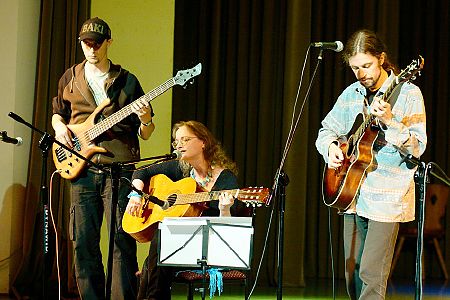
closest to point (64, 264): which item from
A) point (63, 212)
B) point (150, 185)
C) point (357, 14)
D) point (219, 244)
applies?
point (63, 212)

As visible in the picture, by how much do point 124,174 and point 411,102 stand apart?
72.5 inches

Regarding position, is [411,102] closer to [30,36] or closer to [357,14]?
[30,36]

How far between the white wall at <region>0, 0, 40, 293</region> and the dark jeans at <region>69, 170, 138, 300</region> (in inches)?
60.6

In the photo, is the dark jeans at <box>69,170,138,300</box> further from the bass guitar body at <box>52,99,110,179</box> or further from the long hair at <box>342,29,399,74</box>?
the long hair at <box>342,29,399,74</box>

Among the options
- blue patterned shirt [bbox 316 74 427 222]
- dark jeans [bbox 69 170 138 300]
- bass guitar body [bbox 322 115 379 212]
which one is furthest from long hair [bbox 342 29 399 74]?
dark jeans [bbox 69 170 138 300]

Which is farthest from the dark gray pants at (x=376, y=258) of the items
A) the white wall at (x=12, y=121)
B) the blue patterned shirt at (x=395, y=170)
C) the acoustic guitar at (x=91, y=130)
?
the white wall at (x=12, y=121)

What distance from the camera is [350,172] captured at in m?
3.81

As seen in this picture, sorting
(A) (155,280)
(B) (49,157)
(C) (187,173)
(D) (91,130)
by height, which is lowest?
(A) (155,280)

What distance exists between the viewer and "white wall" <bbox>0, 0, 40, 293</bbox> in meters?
6.01

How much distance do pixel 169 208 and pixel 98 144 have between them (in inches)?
21.6

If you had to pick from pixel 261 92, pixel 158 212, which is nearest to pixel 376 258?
pixel 158 212

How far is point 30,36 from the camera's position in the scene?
621cm

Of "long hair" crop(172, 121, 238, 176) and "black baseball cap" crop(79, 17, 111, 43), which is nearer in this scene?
"black baseball cap" crop(79, 17, 111, 43)

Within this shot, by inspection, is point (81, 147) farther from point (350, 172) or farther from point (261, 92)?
point (261, 92)
